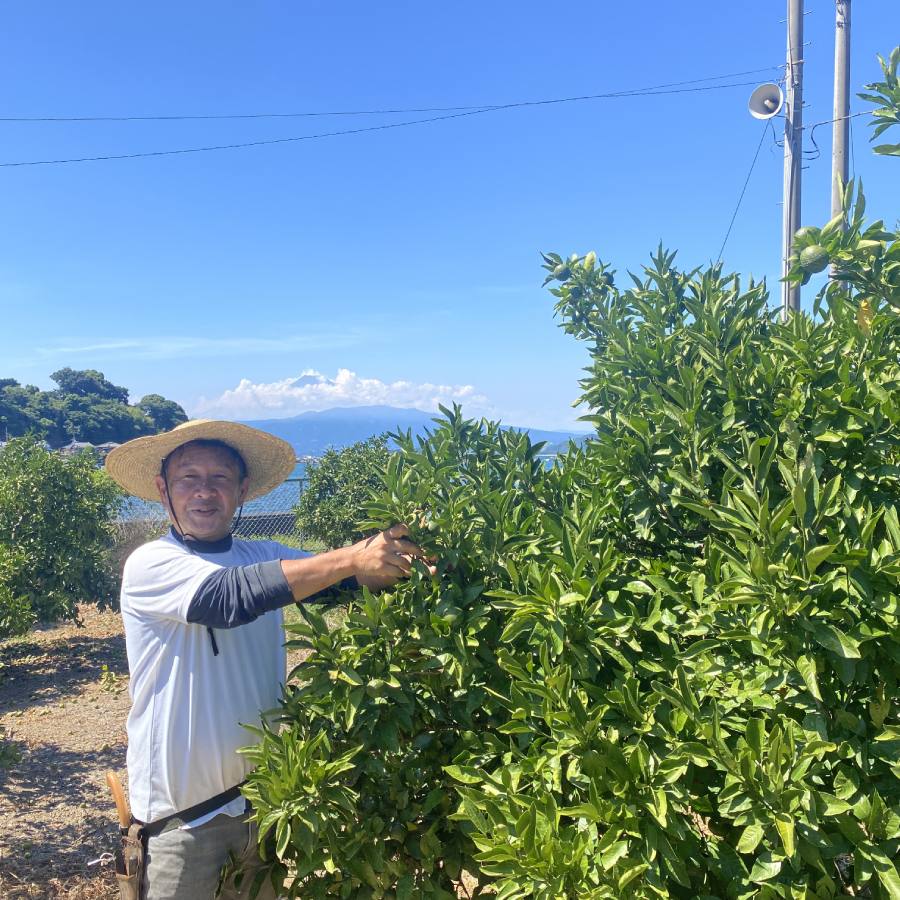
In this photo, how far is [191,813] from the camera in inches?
84.0

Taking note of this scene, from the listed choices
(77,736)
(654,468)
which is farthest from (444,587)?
(77,736)

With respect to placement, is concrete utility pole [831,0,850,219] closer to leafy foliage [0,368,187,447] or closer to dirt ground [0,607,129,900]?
dirt ground [0,607,129,900]

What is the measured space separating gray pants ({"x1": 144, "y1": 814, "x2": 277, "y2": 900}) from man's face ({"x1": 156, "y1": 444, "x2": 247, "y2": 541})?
861mm

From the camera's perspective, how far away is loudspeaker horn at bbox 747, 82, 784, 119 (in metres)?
6.77

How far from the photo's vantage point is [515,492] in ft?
5.98

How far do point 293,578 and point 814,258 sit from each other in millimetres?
1456

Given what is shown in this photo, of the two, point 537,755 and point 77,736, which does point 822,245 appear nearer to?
point 537,755

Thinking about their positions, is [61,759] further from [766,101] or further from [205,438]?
[766,101]

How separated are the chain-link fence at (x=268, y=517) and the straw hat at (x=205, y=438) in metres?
8.17

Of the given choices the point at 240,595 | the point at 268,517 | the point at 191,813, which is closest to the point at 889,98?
the point at 240,595

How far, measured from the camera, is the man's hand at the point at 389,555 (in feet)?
5.83

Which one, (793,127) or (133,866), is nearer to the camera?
(133,866)

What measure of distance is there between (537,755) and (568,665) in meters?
0.22

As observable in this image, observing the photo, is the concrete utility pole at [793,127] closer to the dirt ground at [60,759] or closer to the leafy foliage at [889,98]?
the leafy foliage at [889,98]
